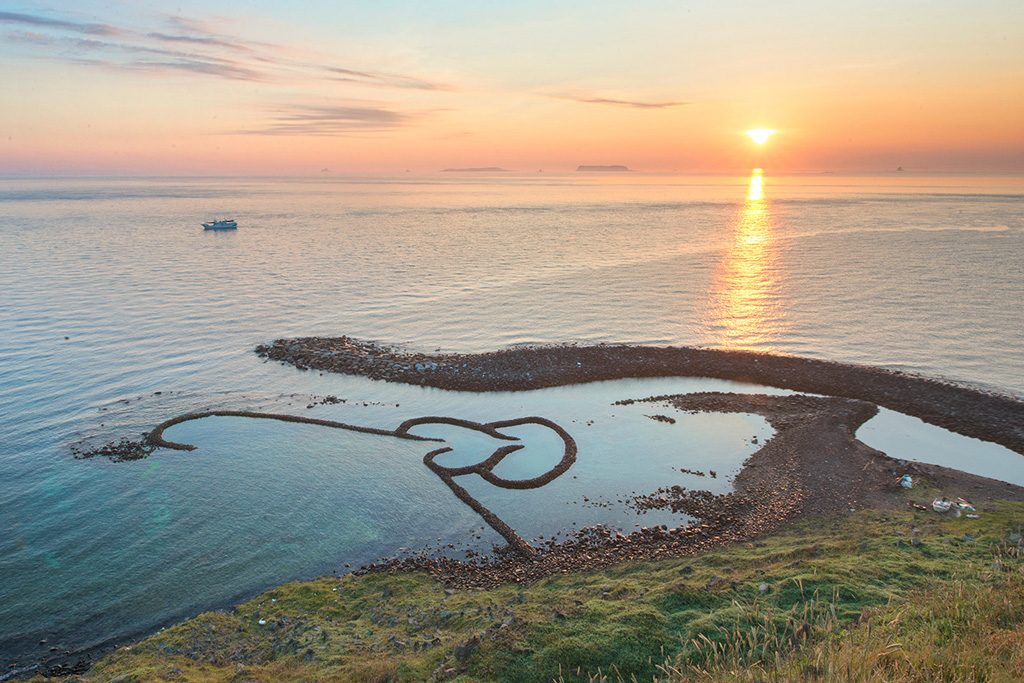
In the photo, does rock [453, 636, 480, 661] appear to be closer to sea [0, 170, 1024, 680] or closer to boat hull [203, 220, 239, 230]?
sea [0, 170, 1024, 680]

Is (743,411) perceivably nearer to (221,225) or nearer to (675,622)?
(675,622)

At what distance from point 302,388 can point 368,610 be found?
55.3 ft

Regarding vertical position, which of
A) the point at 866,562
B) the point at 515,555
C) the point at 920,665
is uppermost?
the point at 920,665

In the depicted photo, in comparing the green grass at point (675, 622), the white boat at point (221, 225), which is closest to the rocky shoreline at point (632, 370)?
the green grass at point (675, 622)

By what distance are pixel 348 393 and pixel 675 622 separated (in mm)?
19831

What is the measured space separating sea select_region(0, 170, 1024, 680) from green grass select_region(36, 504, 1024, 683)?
73.7 inches

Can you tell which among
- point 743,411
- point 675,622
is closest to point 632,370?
point 743,411

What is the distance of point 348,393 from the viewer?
26.3 m

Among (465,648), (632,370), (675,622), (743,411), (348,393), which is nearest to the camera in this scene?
(465,648)

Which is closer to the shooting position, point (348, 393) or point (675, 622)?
point (675, 622)

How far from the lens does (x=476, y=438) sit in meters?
22.0

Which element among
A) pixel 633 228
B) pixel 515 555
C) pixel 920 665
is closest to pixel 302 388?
pixel 515 555

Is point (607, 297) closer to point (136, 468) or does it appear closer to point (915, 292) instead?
point (915, 292)

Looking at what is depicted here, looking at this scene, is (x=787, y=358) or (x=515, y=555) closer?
(x=515, y=555)
